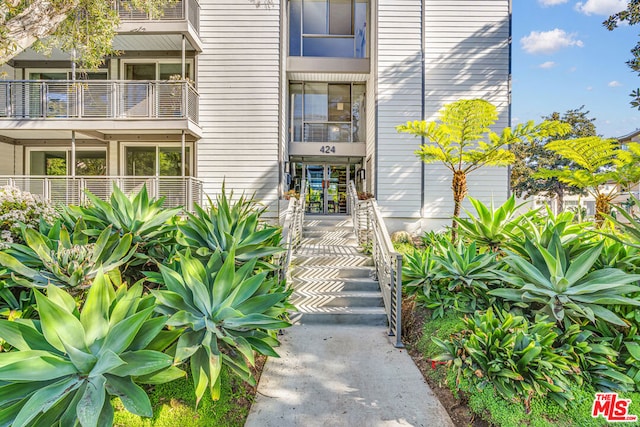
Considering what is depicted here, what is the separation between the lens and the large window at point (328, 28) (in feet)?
40.7

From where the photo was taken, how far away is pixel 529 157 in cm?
2384

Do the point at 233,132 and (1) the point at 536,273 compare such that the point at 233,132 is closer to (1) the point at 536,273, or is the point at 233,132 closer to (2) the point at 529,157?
(1) the point at 536,273

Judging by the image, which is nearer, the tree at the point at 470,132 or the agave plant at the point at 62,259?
Answer: the agave plant at the point at 62,259

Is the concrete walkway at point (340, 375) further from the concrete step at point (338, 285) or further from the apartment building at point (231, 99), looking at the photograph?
the apartment building at point (231, 99)

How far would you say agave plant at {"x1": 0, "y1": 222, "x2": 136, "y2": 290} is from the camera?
3066mm

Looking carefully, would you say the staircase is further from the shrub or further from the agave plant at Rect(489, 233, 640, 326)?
the shrub

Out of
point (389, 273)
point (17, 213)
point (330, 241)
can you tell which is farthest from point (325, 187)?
point (17, 213)

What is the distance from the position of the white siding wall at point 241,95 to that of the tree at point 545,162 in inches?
678

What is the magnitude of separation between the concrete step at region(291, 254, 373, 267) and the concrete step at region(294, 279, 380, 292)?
2.15 ft

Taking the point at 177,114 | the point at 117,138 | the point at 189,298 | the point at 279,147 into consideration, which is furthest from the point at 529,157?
the point at 189,298

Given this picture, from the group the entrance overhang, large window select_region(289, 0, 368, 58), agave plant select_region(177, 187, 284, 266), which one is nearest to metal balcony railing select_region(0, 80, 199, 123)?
the entrance overhang

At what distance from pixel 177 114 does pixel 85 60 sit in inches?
96.5

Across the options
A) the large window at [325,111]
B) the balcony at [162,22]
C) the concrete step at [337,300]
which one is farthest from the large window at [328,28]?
the concrete step at [337,300]

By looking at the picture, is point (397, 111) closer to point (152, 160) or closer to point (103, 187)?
point (152, 160)
